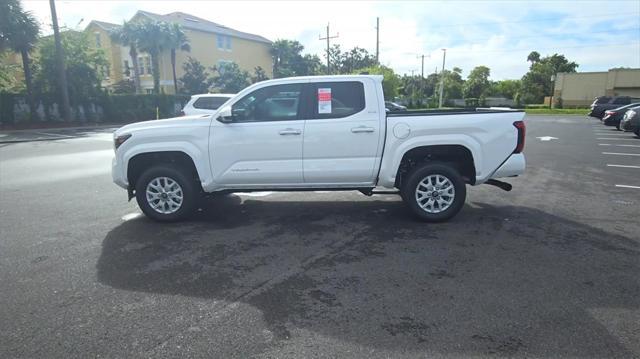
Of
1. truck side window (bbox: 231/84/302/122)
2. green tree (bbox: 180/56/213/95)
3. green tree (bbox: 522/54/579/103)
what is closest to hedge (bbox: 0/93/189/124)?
green tree (bbox: 180/56/213/95)

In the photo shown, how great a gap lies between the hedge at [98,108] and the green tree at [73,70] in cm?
90

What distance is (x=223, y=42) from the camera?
5109cm

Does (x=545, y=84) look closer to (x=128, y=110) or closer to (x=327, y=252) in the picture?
(x=128, y=110)

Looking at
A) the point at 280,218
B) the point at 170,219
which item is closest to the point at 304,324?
the point at 280,218

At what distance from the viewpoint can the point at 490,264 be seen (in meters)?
4.33

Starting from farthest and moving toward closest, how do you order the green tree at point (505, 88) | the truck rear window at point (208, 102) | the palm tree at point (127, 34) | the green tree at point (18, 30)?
the green tree at point (505, 88) < the palm tree at point (127, 34) < the green tree at point (18, 30) < the truck rear window at point (208, 102)

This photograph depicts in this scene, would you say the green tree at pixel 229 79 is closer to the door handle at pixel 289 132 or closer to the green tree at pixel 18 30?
the green tree at pixel 18 30

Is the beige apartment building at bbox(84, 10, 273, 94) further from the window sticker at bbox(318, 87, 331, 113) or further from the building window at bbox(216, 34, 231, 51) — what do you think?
the window sticker at bbox(318, 87, 331, 113)

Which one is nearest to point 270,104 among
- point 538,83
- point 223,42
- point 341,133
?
point 341,133

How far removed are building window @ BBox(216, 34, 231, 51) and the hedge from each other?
17485mm

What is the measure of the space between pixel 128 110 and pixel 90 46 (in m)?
6.72

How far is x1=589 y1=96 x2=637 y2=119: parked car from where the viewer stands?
29797 mm

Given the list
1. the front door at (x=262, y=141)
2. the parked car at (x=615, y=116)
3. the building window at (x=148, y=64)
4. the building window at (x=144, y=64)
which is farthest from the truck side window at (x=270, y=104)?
the building window at (x=144, y=64)

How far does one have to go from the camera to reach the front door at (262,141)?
5.60 metres
